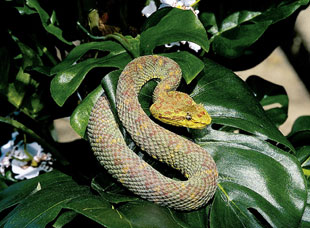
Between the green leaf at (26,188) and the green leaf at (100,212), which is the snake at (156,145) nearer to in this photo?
the green leaf at (100,212)

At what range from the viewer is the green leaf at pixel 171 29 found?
1322 mm

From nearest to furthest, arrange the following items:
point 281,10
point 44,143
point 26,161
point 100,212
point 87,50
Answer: point 100,212
point 87,50
point 281,10
point 44,143
point 26,161

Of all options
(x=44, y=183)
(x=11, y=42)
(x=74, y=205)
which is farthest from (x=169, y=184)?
(x=11, y=42)

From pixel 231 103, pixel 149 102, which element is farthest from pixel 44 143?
pixel 231 103

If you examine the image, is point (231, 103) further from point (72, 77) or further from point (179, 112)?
point (72, 77)

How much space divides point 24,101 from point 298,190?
3.66 feet

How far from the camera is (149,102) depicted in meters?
1.34

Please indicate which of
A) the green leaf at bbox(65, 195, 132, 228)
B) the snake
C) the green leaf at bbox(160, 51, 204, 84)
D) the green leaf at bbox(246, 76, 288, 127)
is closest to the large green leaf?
the green leaf at bbox(65, 195, 132, 228)

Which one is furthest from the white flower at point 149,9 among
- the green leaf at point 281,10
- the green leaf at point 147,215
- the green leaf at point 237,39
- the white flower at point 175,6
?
the green leaf at point 147,215

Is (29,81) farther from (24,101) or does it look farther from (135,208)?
(135,208)

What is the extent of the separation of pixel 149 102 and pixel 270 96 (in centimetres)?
74

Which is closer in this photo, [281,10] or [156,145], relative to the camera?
[156,145]

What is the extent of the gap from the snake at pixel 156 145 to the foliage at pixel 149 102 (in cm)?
4

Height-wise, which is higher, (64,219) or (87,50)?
(87,50)
